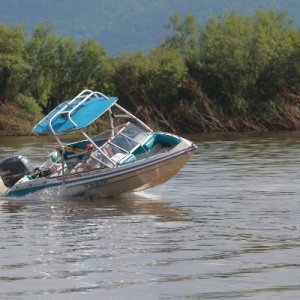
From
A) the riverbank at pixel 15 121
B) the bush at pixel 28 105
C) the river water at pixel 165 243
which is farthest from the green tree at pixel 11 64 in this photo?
the river water at pixel 165 243

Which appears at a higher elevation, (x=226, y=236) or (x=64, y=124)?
(x=64, y=124)

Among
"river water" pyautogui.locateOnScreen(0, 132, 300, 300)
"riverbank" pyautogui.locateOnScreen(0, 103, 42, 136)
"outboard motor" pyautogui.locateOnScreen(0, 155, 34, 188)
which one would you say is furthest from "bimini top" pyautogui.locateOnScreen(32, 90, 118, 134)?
"riverbank" pyautogui.locateOnScreen(0, 103, 42, 136)

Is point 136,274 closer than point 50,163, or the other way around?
point 136,274

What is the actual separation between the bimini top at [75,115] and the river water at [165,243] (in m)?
1.58

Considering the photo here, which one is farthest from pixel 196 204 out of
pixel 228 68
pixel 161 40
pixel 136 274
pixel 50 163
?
pixel 161 40

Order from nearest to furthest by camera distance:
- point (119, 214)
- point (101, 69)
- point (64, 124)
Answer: point (119, 214) → point (64, 124) → point (101, 69)

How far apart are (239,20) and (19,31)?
13683 mm

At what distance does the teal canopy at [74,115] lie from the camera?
999 inches

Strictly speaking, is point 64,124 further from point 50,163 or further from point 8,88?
point 8,88

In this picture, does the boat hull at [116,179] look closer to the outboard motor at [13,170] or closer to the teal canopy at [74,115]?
the outboard motor at [13,170]

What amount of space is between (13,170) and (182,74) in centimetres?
4572

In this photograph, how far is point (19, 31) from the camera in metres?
73.7

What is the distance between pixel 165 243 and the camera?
18.2 m

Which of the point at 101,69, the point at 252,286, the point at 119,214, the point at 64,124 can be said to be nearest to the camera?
the point at 252,286
